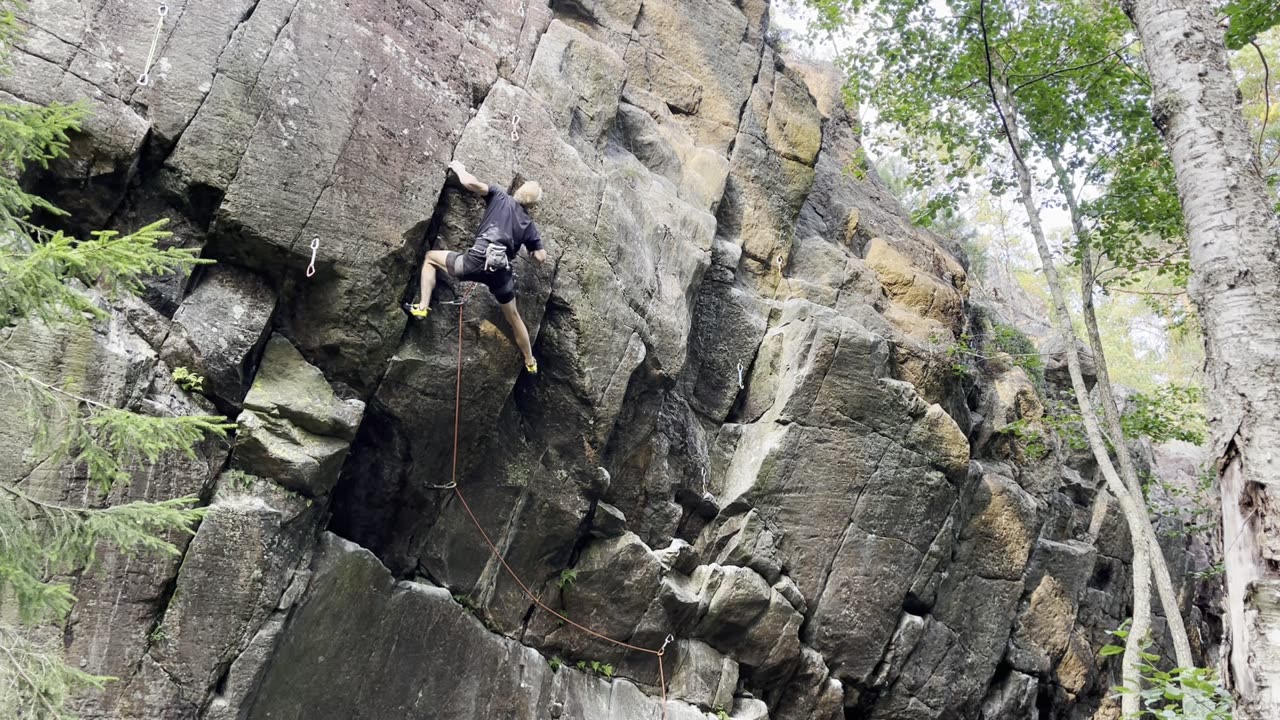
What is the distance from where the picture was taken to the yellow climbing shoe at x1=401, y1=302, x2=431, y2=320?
8672 mm

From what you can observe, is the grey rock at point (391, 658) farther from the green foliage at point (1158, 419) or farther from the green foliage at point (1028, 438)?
the green foliage at point (1158, 419)

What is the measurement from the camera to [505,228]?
8859 millimetres

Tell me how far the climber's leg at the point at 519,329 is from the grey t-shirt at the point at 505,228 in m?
0.48

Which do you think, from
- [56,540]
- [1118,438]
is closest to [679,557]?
[1118,438]

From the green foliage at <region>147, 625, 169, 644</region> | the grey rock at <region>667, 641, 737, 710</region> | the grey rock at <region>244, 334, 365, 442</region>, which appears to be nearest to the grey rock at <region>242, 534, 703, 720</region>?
the green foliage at <region>147, 625, 169, 644</region>

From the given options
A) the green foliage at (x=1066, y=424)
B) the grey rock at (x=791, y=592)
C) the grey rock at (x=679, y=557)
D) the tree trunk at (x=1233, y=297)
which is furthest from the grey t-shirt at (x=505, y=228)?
Result: the green foliage at (x=1066, y=424)

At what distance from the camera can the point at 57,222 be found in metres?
7.96

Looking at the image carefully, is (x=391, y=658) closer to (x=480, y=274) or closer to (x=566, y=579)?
(x=566, y=579)

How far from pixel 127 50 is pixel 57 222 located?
1.59 m

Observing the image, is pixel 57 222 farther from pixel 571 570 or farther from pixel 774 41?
pixel 774 41

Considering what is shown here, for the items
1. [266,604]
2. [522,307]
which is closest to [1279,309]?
[522,307]

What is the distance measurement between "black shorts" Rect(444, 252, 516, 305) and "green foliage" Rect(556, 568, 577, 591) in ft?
10.3

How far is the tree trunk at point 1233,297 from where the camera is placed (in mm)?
3281

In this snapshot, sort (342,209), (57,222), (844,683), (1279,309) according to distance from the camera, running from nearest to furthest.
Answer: (1279,309) < (57,222) < (342,209) < (844,683)
